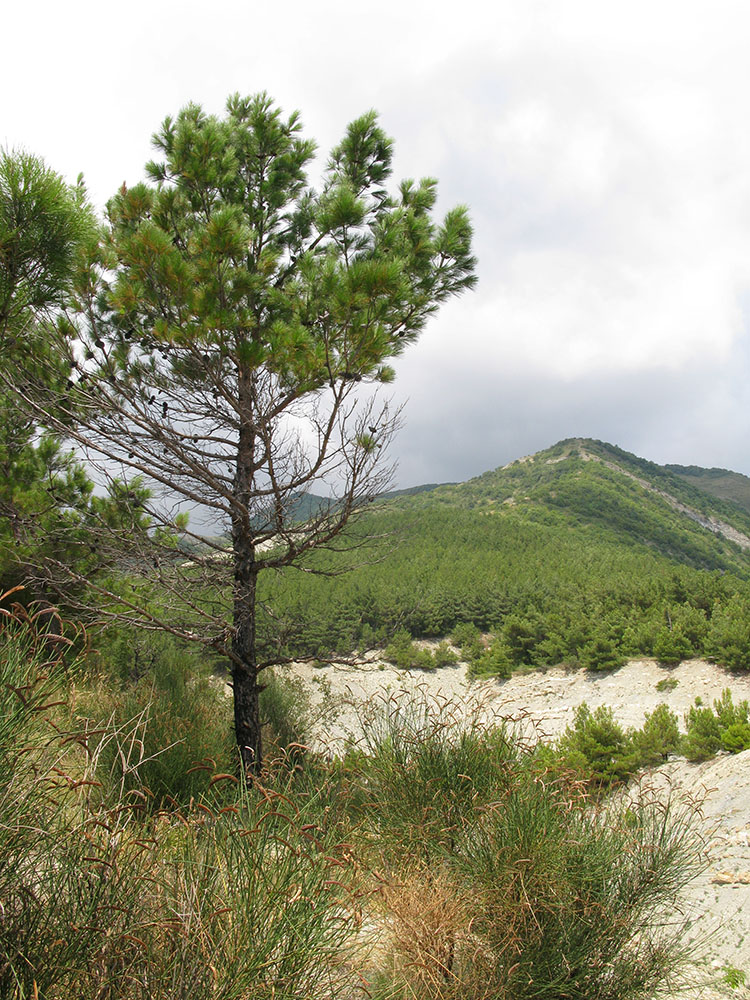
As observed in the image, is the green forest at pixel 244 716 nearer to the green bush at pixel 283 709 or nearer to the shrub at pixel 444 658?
the green bush at pixel 283 709

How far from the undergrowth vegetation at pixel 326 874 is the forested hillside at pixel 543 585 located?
1942 millimetres

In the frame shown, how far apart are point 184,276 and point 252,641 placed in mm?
3230

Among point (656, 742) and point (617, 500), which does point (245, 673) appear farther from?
point (617, 500)

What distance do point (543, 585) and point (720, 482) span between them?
150 meters

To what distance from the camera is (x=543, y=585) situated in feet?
98.5

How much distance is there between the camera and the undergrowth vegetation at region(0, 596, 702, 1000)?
1.28m

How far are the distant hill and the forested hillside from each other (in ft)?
221

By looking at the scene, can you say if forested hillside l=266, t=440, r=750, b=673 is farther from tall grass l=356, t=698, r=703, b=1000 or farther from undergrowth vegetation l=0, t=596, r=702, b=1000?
tall grass l=356, t=698, r=703, b=1000

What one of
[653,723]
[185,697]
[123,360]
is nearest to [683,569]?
[653,723]

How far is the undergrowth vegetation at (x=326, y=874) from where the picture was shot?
4.20ft

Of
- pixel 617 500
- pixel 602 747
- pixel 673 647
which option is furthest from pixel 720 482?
pixel 602 747

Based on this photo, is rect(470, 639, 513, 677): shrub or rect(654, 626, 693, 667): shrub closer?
rect(654, 626, 693, 667): shrub

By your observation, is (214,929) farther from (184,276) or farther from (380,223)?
(380,223)

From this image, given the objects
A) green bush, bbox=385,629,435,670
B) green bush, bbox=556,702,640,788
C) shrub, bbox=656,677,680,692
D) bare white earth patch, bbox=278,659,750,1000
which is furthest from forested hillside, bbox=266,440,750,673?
green bush, bbox=556,702,640,788
